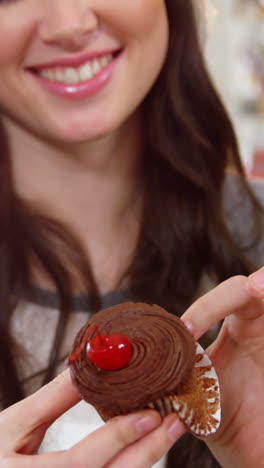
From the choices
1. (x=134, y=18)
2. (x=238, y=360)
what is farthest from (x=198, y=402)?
(x=134, y=18)

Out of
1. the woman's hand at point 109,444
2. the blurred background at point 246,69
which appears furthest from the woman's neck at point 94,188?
the blurred background at point 246,69

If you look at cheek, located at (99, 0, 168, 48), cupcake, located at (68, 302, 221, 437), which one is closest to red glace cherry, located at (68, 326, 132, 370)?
cupcake, located at (68, 302, 221, 437)

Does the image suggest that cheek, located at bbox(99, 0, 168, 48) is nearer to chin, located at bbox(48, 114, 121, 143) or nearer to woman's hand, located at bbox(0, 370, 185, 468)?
chin, located at bbox(48, 114, 121, 143)

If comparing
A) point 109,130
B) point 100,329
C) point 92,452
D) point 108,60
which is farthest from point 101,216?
point 92,452

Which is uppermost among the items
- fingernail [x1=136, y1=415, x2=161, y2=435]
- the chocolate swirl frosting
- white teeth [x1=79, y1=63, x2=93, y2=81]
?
white teeth [x1=79, y1=63, x2=93, y2=81]

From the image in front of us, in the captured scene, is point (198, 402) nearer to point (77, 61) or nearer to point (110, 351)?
point (110, 351)

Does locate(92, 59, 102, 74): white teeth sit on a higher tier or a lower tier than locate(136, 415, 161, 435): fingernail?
higher
